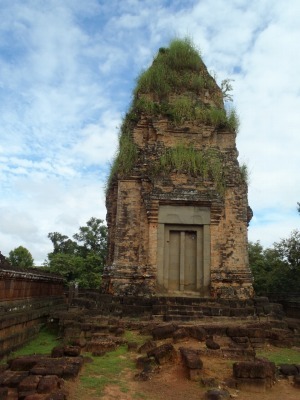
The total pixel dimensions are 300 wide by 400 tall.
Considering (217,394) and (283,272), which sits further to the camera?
(283,272)

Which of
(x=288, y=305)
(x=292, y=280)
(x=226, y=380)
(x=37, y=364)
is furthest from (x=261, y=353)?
(x=292, y=280)

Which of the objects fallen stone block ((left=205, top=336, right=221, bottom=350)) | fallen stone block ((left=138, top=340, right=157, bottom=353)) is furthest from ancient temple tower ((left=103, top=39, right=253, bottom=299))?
fallen stone block ((left=205, top=336, right=221, bottom=350))

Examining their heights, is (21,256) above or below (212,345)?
above

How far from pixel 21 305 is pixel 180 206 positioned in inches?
222

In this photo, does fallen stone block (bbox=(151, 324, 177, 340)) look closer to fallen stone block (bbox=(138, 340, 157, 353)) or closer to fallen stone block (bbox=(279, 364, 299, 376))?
fallen stone block (bbox=(138, 340, 157, 353))

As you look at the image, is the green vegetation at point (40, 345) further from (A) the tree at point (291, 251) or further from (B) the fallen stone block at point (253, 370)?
(A) the tree at point (291, 251)

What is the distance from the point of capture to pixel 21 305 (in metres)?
9.14

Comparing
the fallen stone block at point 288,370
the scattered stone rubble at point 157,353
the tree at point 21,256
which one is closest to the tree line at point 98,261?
the tree at point 21,256

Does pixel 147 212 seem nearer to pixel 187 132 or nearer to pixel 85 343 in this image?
pixel 187 132

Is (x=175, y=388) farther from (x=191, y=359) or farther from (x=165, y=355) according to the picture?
(x=165, y=355)

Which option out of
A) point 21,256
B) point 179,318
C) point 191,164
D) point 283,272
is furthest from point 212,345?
point 21,256

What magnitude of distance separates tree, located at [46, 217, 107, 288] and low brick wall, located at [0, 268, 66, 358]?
14787 mm

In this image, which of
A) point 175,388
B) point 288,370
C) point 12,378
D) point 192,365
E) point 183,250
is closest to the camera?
point 12,378

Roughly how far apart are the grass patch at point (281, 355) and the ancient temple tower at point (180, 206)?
3794mm
